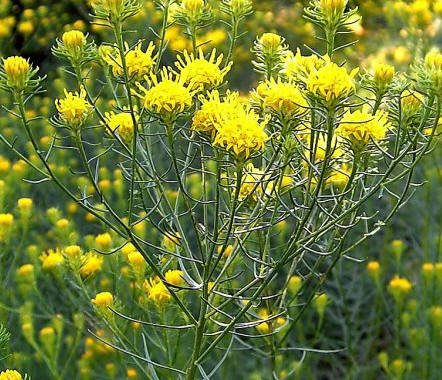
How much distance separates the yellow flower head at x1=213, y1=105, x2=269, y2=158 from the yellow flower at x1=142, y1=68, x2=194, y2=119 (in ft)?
0.25

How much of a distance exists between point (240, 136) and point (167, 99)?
136 millimetres

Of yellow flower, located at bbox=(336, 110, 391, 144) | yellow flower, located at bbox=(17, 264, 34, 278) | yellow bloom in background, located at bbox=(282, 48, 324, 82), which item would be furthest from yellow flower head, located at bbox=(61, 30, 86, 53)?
yellow flower, located at bbox=(17, 264, 34, 278)

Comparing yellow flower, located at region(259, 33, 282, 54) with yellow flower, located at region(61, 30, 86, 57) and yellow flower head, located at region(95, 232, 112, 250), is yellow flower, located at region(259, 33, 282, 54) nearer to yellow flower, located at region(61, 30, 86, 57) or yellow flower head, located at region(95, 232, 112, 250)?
yellow flower, located at region(61, 30, 86, 57)

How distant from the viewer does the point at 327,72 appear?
1244 mm

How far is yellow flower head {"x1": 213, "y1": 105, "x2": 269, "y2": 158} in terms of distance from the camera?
1241 mm

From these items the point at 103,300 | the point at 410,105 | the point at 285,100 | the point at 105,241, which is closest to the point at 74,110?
the point at 285,100

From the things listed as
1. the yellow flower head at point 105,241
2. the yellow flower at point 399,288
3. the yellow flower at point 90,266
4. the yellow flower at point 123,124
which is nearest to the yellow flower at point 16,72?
the yellow flower at point 123,124

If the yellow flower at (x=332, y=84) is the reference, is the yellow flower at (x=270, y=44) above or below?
below

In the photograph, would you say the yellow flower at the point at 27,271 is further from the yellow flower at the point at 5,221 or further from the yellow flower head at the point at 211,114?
the yellow flower head at the point at 211,114

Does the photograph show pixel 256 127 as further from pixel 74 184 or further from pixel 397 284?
pixel 74 184

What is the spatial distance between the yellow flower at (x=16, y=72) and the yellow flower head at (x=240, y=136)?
0.36 metres

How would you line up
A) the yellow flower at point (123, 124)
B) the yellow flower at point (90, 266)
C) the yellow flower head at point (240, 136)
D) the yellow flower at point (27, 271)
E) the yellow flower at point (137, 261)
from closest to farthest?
the yellow flower head at point (240, 136) < the yellow flower at point (123, 124) < the yellow flower at point (137, 261) < the yellow flower at point (90, 266) < the yellow flower at point (27, 271)

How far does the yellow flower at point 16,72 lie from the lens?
4.48 feet

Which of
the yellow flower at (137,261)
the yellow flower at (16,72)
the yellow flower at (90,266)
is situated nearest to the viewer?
the yellow flower at (16,72)
